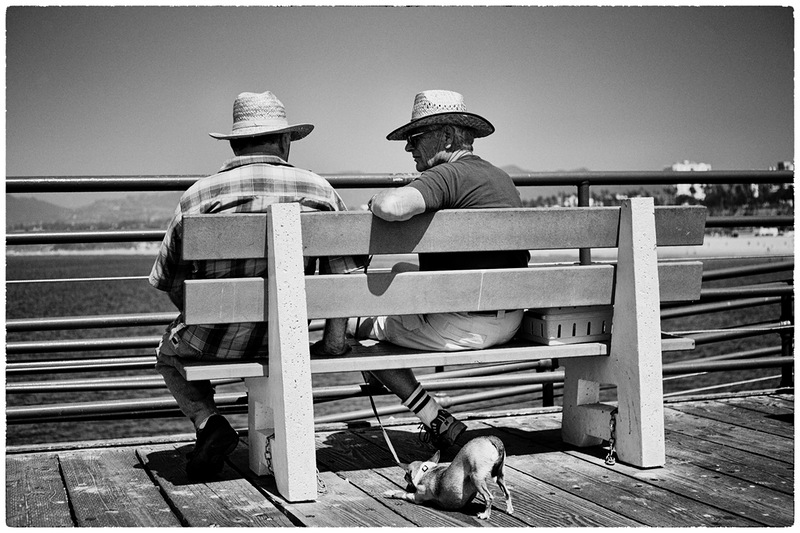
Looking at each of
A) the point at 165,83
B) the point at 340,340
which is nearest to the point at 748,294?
the point at 340,340

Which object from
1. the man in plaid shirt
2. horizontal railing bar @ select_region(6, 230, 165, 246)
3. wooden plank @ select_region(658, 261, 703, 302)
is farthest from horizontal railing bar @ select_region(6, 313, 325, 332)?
wooden plank @ select_region(658, 261, 703, 302)

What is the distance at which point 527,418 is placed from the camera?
472 centimetres

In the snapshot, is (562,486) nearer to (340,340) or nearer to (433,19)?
(340,340)

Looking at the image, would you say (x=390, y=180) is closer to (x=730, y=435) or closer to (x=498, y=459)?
(x=730, y=435)

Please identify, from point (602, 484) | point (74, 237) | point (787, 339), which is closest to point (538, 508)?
point (602, 484)

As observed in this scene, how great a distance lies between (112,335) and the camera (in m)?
65.1

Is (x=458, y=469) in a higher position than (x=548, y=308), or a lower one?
lower

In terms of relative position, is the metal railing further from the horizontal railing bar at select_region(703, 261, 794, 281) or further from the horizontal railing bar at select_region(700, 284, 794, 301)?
the horizontal railing bar at select_region(703, 261, 794, 281)

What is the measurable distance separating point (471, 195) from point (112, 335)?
64756mm

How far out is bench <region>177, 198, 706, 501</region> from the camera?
3.26m

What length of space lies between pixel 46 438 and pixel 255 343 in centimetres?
4075

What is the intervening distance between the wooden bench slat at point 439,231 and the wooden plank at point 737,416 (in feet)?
3.66

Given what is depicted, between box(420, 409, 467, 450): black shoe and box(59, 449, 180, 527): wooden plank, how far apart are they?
1.14 m

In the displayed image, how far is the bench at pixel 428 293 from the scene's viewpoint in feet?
10.7
